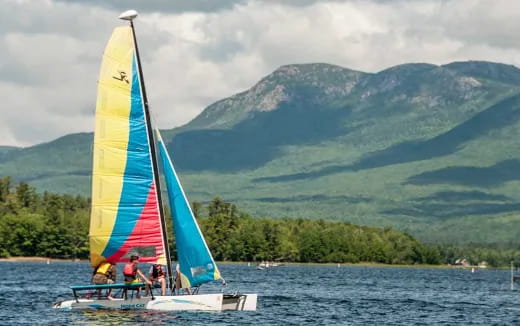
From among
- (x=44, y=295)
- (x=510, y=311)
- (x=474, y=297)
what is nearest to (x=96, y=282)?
(x=44, y=295)

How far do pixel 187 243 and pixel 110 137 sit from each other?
7067mm

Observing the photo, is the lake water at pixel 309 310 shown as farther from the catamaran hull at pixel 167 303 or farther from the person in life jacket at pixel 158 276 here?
the person in life jacket at pixel 158 276

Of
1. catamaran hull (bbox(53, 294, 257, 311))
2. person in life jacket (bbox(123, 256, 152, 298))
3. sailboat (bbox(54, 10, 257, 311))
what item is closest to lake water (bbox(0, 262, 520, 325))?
catamaran hull (bbox(53, 294, 257, 311))

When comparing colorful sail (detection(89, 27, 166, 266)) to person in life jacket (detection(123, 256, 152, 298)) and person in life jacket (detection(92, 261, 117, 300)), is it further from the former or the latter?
person in life jacket (detection(92, 261, 117, 300))

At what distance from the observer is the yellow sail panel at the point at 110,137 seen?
61.1 metres

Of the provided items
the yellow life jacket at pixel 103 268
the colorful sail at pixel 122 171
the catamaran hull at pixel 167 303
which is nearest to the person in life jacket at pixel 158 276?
the colorful sail at pixel 122 171

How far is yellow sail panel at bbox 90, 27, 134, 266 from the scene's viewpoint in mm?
61062

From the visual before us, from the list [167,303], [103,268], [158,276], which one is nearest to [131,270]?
[103,268]

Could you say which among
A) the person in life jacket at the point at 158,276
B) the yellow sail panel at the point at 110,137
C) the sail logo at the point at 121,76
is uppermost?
the sail logo at the point at 121,76

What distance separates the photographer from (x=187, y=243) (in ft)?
207

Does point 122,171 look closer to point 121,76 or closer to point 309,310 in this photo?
point 121,76

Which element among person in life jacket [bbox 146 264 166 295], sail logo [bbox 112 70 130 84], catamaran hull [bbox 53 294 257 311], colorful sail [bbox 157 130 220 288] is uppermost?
sail logo [bbox 112 70 130 84]

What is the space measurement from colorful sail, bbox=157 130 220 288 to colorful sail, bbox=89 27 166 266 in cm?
108

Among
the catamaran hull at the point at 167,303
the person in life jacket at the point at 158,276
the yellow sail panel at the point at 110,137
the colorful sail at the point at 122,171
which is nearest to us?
the yellow sail panel at the point at 110,137
